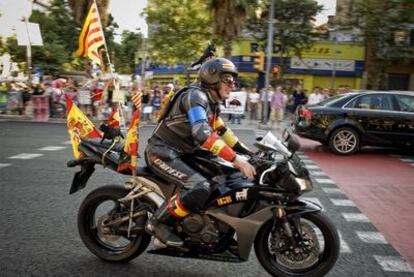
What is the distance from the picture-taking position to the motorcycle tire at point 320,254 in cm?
384

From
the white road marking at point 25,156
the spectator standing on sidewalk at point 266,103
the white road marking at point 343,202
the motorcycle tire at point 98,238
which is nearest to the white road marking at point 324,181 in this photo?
the white road marking at point 343,202

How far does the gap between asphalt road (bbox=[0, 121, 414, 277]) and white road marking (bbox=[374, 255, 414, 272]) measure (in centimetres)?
4

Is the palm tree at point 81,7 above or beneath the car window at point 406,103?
above

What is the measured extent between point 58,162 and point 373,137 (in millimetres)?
7601

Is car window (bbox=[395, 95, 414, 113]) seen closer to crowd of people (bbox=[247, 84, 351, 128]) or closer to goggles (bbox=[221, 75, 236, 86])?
crowd of people (bbox=[247, 84, 351, 128])

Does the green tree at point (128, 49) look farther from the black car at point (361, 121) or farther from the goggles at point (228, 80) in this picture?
the goggles at point (228, 80)

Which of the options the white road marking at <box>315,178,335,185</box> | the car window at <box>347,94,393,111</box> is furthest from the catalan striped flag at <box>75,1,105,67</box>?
the car window at <box>347,94,393,111</box>

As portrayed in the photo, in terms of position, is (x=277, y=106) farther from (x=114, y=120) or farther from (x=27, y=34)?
(x=114, y=120)

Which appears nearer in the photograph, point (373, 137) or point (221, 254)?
point (221, 254)

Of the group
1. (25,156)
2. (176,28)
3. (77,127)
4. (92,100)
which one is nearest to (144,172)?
(77,127)

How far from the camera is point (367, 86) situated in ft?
87.0

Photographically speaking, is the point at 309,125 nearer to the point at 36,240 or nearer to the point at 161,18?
the point at 36,240

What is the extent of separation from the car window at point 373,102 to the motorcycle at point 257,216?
9105 mm

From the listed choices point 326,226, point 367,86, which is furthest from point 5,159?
point 367,86
